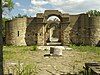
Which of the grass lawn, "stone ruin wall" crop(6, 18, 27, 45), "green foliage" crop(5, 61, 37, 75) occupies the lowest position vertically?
the grass lawn

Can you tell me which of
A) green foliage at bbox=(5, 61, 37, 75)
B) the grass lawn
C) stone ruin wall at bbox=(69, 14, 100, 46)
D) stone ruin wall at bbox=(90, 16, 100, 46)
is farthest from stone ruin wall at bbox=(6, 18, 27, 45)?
green foliage at bbox=(5, 61, 37, 75)

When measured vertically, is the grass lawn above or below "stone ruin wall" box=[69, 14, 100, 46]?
below

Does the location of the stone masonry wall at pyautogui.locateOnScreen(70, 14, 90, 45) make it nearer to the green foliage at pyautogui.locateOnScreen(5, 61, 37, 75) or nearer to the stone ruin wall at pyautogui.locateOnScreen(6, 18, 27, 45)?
the stone ruin wall at pyautogui.locateOnScreen(6, 18, 27, 45)

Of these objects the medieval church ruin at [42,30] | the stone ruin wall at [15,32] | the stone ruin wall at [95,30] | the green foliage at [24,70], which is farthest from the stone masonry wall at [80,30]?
the green foliage at [24,70]

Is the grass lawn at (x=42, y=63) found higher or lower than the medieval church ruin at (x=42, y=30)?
lower

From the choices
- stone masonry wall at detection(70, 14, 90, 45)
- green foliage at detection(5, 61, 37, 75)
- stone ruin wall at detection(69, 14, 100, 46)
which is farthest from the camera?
stone masonry wall at detection(70, 14, 90, 45)

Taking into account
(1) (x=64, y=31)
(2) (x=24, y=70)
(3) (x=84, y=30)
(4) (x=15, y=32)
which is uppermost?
(3) (x=84, y=30)

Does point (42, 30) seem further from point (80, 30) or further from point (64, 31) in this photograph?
point (80, 30)

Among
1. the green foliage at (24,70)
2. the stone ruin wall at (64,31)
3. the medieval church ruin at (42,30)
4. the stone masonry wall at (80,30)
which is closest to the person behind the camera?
the green foliage at (24,70)

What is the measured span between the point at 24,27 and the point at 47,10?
4141mm

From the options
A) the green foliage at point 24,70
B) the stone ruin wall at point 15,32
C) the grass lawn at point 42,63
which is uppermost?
the stone ruin wall at point 15,32

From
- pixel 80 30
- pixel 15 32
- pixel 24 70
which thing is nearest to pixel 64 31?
pixel 80 30

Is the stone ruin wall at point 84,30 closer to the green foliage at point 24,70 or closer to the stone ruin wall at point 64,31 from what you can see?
the stone ruin wall at point 64,31

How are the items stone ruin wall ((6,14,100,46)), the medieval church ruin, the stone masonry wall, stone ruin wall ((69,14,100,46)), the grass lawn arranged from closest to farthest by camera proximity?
the grass lawn < stone ruin wall ((69,14,100,46)) < stone ruin wall ((6,14,100,46)) < the medieval church ruin < the stone masonry wall
